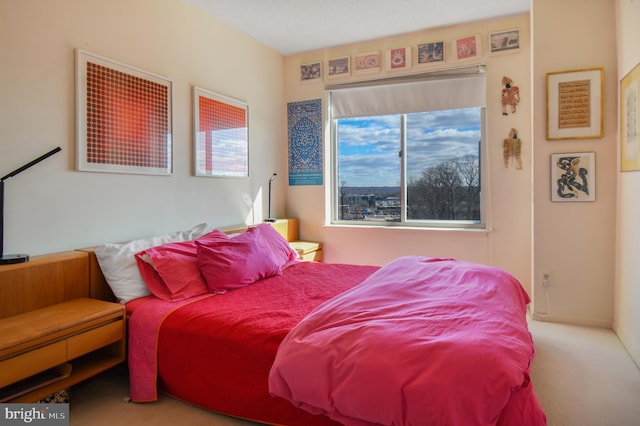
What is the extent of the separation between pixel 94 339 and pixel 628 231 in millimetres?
3388

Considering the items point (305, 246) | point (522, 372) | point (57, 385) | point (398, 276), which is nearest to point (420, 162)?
point (305, 246)

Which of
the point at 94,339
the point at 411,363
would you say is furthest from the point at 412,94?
the point at 94,339

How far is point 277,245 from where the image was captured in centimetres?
328

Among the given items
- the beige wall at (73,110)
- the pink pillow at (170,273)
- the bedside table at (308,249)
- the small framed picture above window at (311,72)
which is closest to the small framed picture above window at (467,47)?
the small framed picture above window at (311,72)

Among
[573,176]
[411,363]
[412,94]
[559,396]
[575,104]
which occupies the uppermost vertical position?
[412,94]

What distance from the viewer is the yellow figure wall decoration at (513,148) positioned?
3.64 m

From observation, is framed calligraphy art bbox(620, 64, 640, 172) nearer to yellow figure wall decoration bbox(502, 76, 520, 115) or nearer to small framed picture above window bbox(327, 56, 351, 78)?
yellow figure wall decoration bbox(502, 76, 520, 115)

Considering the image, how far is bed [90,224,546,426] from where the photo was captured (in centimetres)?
128

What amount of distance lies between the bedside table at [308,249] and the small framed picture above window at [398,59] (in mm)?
1997

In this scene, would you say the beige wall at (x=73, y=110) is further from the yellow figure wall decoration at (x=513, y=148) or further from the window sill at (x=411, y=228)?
the yellow figure wall decoration at (x=513, y=148)

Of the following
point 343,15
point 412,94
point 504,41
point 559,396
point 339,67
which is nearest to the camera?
point 559,396

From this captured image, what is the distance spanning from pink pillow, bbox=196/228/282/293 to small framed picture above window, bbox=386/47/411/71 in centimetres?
235

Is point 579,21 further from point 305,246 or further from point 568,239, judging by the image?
point 305,246

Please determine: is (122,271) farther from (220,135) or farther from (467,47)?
(467,47)
